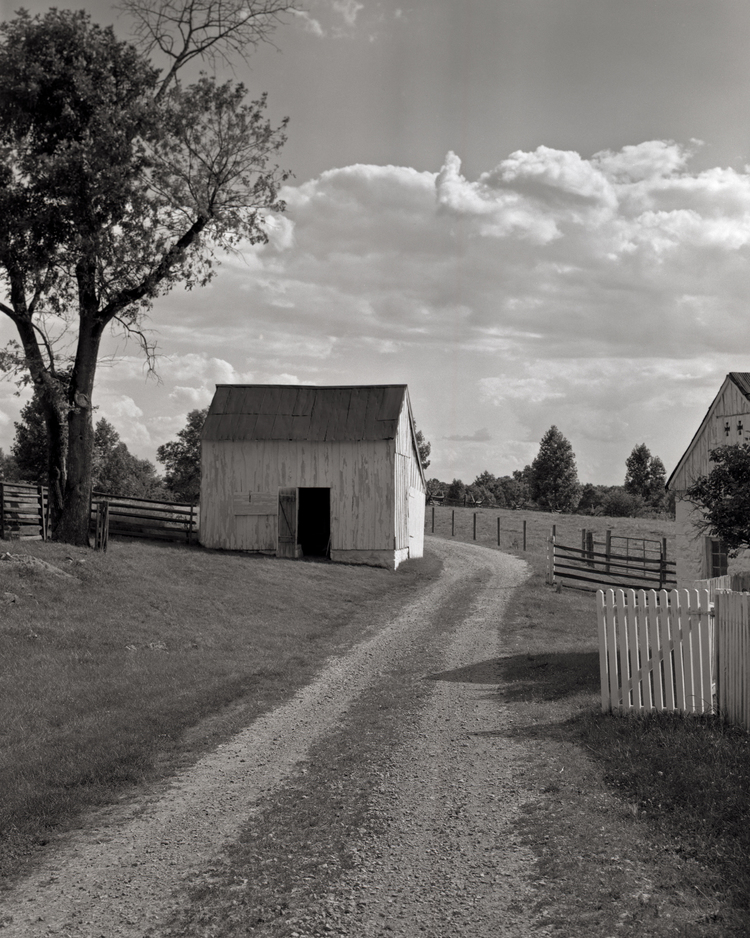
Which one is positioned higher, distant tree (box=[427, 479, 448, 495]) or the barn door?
distant tree (box=[427, 479, 448, 495])

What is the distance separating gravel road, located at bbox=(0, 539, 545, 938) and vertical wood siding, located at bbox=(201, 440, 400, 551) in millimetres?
18139

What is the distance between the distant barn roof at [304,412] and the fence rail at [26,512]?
8309 mm

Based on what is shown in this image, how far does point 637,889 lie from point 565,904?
22.5 inches

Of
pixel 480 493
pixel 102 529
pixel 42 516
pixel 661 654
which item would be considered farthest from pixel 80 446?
pixel 480 493

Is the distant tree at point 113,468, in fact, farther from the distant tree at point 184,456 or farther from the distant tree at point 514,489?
the distant tree at point 514,489

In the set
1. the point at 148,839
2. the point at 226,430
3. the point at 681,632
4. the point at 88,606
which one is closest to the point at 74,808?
the point at 148,839

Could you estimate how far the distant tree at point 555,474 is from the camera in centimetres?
8994

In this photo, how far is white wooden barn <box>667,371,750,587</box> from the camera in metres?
21.4

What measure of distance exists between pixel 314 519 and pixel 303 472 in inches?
203

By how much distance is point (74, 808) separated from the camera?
7.02 meters

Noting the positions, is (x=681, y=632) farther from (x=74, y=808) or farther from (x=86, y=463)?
(x=86, y=463)

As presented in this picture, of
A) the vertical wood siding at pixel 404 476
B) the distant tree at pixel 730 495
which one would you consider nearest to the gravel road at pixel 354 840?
the distant tree at pixel 730 495

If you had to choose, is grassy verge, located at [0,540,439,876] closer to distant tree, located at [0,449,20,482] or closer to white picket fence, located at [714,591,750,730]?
white picket fence, located at [714,591,750,730]

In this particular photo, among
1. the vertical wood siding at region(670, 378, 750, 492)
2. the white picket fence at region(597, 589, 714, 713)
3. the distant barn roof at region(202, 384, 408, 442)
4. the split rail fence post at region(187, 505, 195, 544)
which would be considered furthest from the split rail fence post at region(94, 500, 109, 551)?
the vertical wood siding at region(670, 378, 750, 492)
